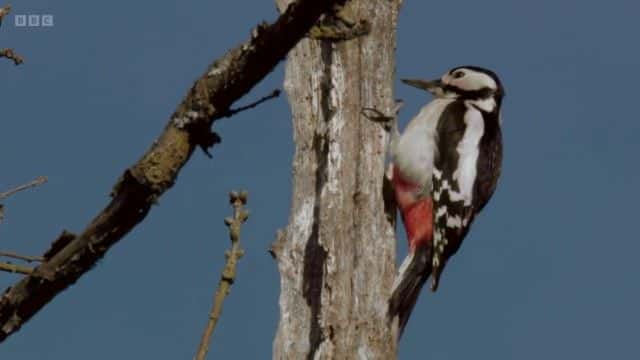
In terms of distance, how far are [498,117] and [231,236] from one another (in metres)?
2.42

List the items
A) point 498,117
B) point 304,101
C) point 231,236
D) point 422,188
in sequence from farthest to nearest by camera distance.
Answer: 1. point 498,117
2. point 422,188
3. point 304,101
4. point 231,236

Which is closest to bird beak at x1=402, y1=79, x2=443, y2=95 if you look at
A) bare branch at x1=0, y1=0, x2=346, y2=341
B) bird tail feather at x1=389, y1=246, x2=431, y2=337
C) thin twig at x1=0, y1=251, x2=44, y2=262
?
bird tail feather at x1=389, y1=246, x2=431, y2=337

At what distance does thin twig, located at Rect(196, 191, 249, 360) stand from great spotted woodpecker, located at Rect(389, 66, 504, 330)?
3.77ft

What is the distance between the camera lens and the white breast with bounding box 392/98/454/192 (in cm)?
414

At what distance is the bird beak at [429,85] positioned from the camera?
15.8ft

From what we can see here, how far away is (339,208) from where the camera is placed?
3.61 m

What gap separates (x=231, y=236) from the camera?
269cm

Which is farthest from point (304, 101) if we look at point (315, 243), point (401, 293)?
point (401, 293)

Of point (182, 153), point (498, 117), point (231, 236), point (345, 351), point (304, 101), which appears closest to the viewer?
Result: point (182, 153)

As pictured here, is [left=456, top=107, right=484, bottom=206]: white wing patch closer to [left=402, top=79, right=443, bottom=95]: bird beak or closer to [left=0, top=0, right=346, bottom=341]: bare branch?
[left=402, top=79, right=443, bottom=95]: bird beak

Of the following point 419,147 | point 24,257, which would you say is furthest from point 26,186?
point 419,147

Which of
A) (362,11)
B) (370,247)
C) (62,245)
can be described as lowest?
(370,247)

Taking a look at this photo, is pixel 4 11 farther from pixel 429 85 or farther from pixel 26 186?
pixel 429 85

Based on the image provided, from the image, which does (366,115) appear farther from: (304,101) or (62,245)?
(62,245)
